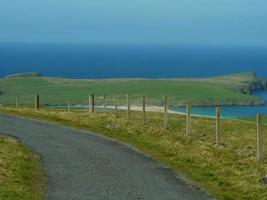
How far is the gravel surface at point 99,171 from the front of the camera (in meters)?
20.9

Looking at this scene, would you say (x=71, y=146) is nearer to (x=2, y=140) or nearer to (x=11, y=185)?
(x=2, y=140)

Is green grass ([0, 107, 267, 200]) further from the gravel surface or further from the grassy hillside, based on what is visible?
the grassy hillside

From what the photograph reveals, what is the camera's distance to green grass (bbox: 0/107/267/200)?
22539 mm

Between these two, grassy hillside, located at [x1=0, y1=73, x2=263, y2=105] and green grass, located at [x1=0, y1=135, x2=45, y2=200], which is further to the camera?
grassy hillside, located at [x1=0, y1=73, x2=263, y2=105]

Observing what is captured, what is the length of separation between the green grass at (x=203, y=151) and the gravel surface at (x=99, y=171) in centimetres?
98

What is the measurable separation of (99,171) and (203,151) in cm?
648

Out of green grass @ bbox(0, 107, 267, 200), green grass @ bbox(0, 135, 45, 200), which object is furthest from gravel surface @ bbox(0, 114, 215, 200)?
green grass @ bbox(0, 107, 267, 200)

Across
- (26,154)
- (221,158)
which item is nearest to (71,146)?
(26,154)

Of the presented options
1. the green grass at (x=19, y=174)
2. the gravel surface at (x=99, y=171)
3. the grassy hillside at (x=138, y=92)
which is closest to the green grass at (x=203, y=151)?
the gravel surface at (x=99, y=171)

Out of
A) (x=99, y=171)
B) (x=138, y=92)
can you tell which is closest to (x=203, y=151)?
(x=99, y=171)

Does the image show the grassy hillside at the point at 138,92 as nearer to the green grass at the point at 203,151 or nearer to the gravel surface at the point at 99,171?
the green grass at the point at 203,151

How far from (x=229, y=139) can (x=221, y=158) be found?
12.2m

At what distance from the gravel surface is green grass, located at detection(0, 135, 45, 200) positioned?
0.43 m

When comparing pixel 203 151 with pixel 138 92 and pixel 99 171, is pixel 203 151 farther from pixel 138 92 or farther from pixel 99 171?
pixel 138 92
